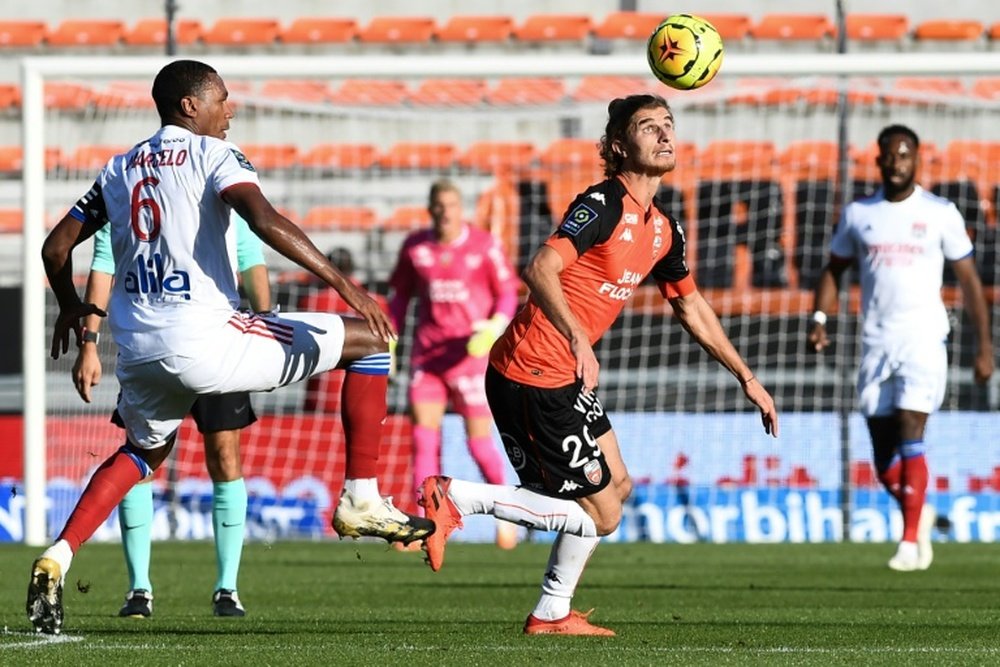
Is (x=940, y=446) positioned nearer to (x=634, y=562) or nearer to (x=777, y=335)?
(x=777, y=335)

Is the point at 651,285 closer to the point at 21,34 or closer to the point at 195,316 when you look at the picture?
the point at 21,34

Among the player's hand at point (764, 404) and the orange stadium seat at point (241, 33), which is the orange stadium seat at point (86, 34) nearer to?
the orange stadium seat at point (241, 33)

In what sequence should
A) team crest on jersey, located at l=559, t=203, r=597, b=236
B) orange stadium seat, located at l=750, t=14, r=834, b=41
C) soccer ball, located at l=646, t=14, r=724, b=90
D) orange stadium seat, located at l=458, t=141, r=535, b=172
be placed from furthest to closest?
orange stadium seat, located at l=750, t=14, r=834, b=41 → orange stadium seat, located at l=458, t=141, r=535, b=172 → soccer ball, located at l=646, t=14, r=724, b=90 → team crest on jersey, located at l=559, t=203, r=597, b=236

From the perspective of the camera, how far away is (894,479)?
10.6m

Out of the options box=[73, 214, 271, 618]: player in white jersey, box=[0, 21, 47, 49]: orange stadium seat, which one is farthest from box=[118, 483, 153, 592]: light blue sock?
box=[0, 21, 47, 49]: orange stadium seat

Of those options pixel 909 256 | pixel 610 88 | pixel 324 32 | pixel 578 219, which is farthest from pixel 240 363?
pixel 324 32

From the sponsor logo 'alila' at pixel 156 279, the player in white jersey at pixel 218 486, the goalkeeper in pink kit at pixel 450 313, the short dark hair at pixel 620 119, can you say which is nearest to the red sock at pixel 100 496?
the sponsor logo 'alila' at pixel 156 279

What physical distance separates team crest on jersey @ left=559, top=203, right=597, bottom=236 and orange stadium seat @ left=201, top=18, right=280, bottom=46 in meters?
13.5

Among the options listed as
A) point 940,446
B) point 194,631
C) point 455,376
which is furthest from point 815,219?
point 194,631

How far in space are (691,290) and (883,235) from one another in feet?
12.8

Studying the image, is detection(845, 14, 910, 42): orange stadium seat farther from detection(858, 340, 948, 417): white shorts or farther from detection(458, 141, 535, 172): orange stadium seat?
detection(858, 340, 948, 417): white shorts

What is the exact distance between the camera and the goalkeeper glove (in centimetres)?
1194

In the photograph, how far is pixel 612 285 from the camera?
678cm

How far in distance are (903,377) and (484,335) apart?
9.55 ft
